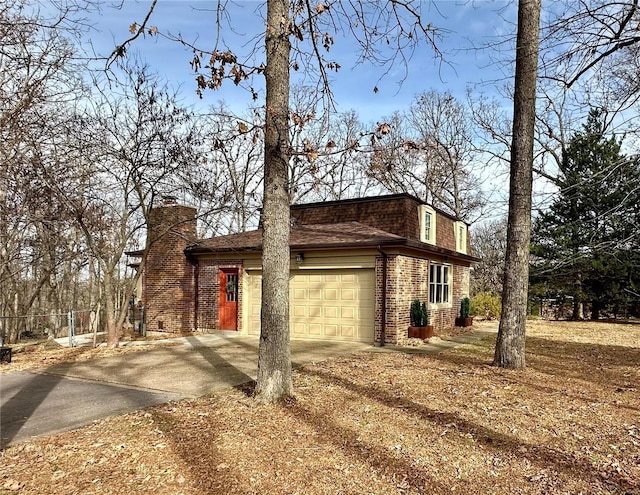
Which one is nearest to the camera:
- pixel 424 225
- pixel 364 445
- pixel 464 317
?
pixel 364 445

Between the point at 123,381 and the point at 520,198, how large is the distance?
751 centimetres

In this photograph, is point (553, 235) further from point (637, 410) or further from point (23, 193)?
point (23, 193)

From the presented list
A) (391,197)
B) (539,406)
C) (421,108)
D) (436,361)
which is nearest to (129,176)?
(391,197)

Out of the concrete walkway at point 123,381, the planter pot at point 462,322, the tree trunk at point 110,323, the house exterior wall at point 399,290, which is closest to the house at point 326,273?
the house exterior wall at point 399,290

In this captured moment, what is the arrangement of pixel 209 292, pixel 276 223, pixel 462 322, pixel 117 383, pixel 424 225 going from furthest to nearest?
pixel 462 322 → pixel 424 225 → pixel 209 292 → pixel 117 383 → pixel 276 223

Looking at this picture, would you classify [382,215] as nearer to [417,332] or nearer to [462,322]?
[417,332]

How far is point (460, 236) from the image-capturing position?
61.6 ft

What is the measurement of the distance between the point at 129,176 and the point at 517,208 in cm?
914

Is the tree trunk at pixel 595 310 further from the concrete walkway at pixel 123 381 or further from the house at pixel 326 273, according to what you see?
the concrete walkway at pixel 123 381

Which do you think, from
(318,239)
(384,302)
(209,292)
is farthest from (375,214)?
(209,292)

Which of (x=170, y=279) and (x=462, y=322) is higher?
(x=170, y=279)

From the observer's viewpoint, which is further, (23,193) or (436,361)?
(23,193)

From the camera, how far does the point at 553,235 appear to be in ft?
71.3

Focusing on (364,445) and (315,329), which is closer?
(364,445)
